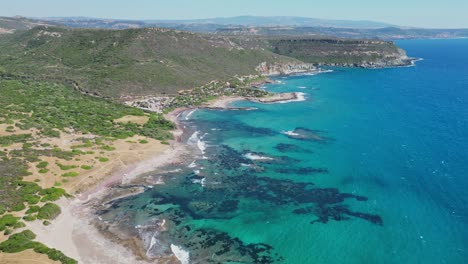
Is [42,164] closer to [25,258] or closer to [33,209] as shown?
[33,209]

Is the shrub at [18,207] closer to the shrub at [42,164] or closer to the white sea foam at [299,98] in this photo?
the shrub at [42,164]

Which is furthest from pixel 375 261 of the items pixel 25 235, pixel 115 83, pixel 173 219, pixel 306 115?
pixel 115 83

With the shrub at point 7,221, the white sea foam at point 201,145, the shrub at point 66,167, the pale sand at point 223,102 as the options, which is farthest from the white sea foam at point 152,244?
the pale sand at point 223,102

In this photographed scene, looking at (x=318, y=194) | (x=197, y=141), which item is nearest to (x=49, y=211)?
(x=197, y=141)

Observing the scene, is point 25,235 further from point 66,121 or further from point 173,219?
point 66,121

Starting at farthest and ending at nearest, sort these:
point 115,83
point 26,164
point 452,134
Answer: point 115,83, point 452,134, point 26,164
